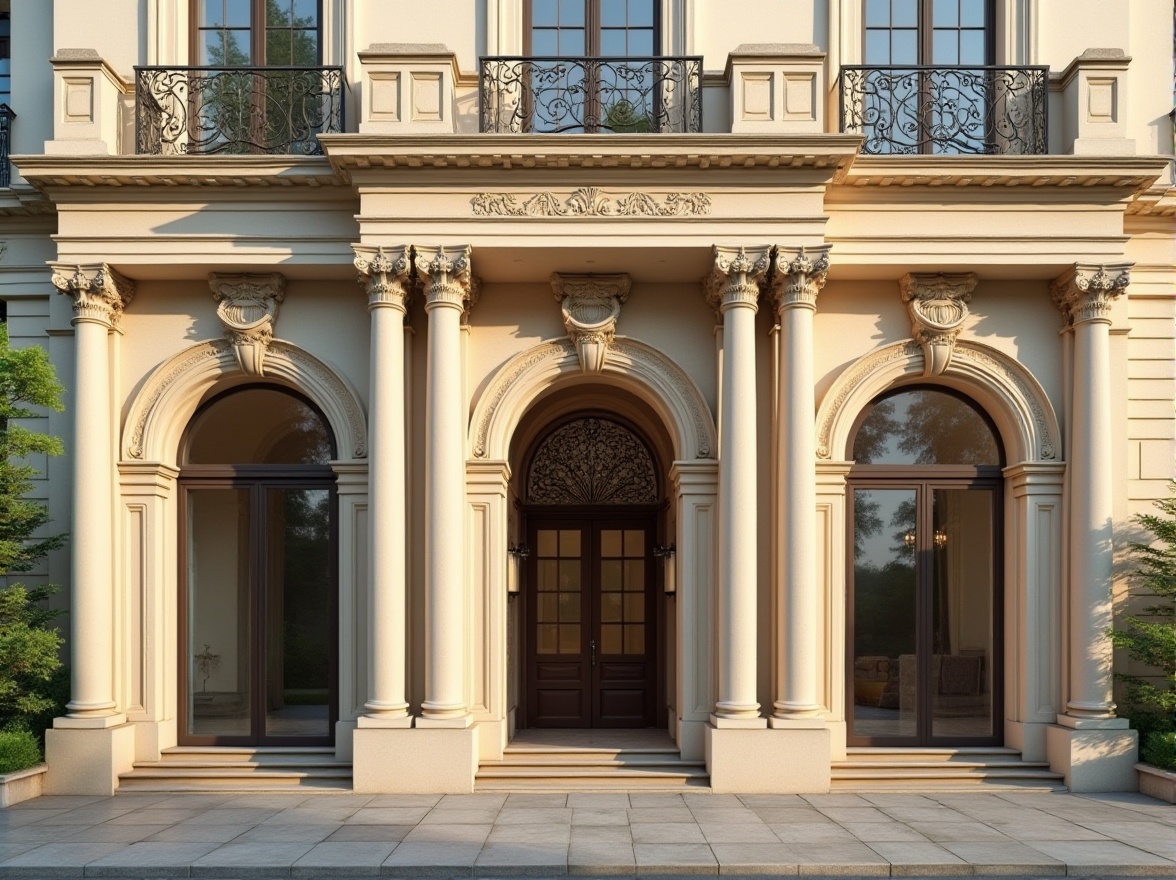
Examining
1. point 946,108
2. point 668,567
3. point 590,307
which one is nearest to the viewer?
point 946,108

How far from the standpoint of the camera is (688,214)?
12.8m

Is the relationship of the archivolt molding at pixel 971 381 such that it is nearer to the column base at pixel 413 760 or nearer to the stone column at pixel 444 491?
the stone column at pixel 444 491

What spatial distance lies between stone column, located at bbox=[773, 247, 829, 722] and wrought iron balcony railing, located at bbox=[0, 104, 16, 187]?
30.0 ft

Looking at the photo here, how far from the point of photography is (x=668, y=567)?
15.8 m

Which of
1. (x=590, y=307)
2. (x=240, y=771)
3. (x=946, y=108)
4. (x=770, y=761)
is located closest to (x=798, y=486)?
(x=770, y=761)

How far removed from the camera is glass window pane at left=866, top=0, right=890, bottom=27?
1414 centimetres

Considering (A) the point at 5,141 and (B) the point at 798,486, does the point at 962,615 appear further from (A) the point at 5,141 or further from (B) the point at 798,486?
(A) the point at 5,141

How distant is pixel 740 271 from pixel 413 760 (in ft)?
20.5

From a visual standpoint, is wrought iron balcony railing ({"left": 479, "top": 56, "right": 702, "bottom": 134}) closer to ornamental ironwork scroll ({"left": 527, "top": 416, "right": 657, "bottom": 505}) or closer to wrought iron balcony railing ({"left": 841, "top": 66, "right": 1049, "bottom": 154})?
wrought iron balcony railing ({"left": 841, "top": 66, "right": 1049, "bottom": 154})

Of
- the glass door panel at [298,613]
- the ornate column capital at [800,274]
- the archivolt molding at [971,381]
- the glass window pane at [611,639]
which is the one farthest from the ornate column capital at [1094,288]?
the glass door panel at [298,613]

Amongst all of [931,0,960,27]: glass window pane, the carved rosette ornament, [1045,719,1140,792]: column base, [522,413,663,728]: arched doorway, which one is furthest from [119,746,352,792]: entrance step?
[931,0,960,27]: glass window pane

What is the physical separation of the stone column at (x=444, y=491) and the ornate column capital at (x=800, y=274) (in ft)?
11.1

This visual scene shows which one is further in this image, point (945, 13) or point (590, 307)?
point (945, 13)

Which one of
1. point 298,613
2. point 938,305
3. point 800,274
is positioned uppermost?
point 800,274
